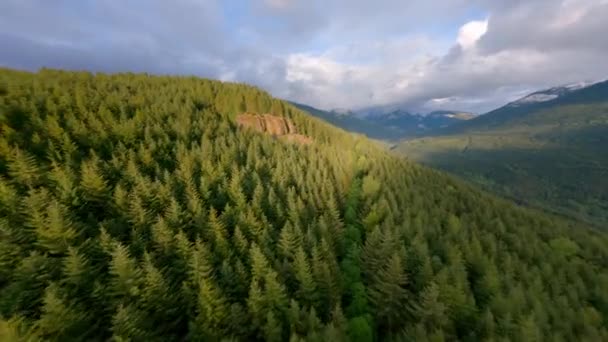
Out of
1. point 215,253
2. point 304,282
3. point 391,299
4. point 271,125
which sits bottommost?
point 391,299

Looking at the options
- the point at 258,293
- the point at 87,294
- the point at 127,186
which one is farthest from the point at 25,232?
the point at 258,293

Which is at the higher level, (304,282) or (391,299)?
(304,282)

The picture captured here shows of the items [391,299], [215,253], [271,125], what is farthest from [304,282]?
[271,125]

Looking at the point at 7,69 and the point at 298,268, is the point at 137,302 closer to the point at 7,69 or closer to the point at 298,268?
the point at 298,268

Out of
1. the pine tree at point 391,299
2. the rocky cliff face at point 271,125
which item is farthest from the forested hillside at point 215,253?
the rocky cliff face at point 271,125

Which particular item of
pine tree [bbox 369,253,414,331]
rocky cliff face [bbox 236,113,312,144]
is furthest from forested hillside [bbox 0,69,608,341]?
rocky cliff face [bbox 236,113,312,144]

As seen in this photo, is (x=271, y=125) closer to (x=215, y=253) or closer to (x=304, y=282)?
(x=215, y=253)

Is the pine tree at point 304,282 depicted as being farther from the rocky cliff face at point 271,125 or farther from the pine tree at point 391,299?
the rocky cliff face at point 271,125
